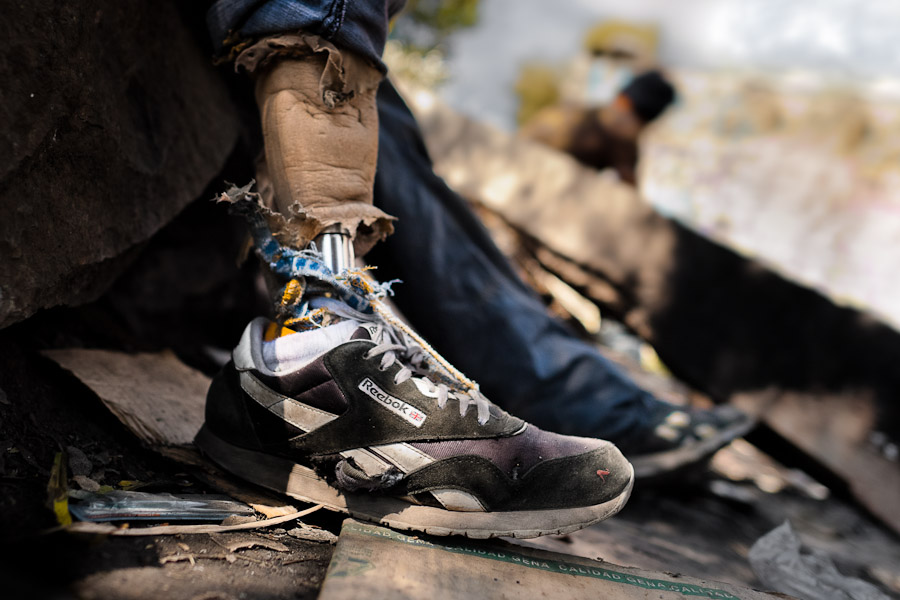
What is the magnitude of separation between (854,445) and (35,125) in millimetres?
2797

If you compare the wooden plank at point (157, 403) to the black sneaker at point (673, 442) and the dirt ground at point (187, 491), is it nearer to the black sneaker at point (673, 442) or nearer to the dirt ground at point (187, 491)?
the dirt ground at point (187, 491)

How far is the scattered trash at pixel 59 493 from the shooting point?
0.64 metres

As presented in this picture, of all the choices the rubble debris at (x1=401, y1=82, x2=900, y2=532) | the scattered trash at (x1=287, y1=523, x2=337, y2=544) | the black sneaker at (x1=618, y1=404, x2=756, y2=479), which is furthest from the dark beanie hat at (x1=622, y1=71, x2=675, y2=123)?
the scattered trash at (x1=287, y1=523, x2=337, y2=544)

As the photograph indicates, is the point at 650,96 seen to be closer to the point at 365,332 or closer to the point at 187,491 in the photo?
the point at 365,332

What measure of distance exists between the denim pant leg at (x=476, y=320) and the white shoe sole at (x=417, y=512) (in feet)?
1.98

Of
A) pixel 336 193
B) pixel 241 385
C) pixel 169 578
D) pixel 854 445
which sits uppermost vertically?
pixel 336 193

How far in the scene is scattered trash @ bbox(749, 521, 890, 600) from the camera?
1.02 m

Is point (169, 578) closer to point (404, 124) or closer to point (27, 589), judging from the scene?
point (27, 589)

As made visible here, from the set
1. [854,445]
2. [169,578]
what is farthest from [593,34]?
[169,578]

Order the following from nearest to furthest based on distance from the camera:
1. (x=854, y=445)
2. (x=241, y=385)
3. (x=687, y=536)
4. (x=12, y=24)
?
(x=12, y=24), (x=241, y=385), (x=687, y=536), (x=854, y=445)

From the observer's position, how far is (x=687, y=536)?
147 centimetres

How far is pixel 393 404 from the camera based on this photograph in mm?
823

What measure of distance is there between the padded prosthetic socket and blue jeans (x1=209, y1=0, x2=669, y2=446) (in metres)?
0.41

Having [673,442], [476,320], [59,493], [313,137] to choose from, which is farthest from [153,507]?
[673,442]
